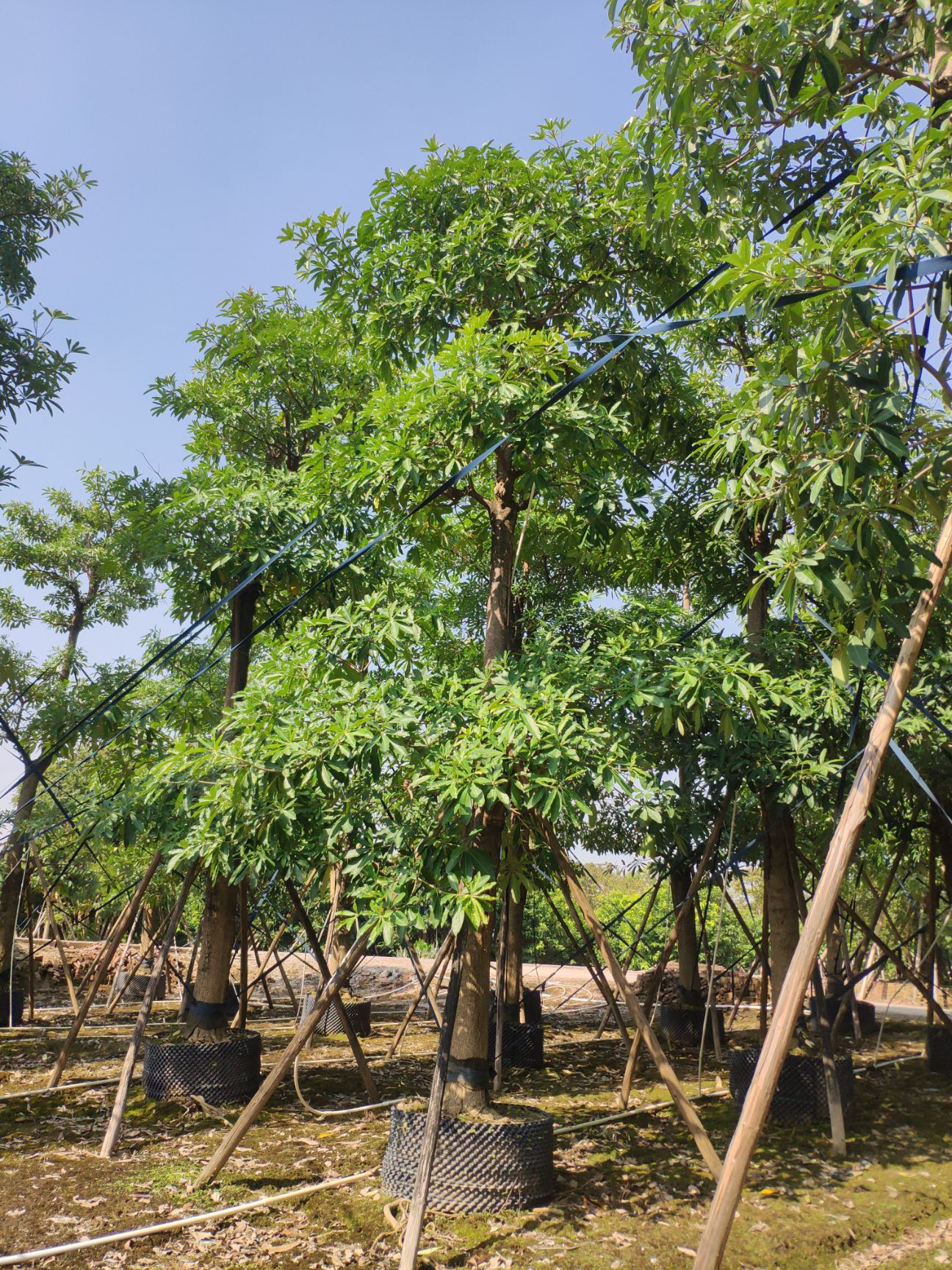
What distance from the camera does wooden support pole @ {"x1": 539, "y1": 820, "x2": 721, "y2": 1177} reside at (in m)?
4.74

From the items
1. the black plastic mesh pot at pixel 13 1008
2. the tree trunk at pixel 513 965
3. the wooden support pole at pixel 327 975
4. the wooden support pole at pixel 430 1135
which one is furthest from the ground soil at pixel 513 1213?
the black plastic mesh pot at pixel 13 1008

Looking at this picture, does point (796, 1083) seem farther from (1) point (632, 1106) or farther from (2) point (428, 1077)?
(2) point (428, 1077)

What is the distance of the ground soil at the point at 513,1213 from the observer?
166 inches

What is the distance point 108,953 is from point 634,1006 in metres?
4.30

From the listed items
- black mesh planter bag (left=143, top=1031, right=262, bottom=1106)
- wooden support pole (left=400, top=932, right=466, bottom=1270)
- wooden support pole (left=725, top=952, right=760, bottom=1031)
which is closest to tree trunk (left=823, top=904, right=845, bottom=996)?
wooden support pole (left=725, top=952, right=760, bottom=1031)

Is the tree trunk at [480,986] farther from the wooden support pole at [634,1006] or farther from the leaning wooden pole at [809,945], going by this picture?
the leaning wooden pole at [809,945]

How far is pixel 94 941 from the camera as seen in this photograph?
17.2 metres

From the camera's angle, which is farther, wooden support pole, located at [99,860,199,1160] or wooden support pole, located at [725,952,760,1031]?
wooden support pole, located at [725,952,760,1031]

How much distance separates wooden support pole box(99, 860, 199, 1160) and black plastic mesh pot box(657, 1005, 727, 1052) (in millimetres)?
6097

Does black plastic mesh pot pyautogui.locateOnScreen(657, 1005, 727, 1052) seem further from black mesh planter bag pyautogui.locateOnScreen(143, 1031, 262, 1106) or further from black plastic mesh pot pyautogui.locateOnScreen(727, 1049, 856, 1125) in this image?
black mesh planter bag pyautogui.locateOnScreen(143, 1031, 262, 1106)

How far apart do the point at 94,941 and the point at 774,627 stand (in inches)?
580

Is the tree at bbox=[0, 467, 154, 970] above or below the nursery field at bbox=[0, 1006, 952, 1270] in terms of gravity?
above

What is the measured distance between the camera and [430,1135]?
4.45 meters

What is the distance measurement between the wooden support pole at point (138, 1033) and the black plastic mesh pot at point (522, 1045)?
3.42 meters
